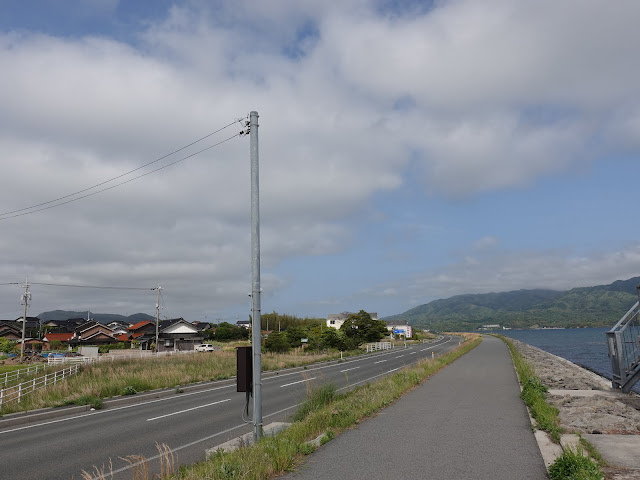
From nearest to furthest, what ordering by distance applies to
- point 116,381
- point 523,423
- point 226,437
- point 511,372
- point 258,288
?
point 258,288, point 523,423, point 226,437, point 116,381, point 511,372

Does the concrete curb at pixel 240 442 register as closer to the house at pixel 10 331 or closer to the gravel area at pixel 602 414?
the gravel area at pixel 602 414

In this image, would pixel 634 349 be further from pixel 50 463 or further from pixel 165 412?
pixel 50 463

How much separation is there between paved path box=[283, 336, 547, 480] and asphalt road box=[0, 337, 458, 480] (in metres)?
3.28

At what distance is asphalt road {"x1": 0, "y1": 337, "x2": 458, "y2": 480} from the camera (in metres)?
8.87

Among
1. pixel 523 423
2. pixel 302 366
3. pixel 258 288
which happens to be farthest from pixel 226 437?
pixel 302 366

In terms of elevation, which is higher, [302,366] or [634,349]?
[634,349]

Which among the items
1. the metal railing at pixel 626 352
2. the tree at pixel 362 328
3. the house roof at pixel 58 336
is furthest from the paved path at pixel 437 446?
the house roof at pixel 58 336

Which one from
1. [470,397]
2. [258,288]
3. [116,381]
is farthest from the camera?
[116,381]

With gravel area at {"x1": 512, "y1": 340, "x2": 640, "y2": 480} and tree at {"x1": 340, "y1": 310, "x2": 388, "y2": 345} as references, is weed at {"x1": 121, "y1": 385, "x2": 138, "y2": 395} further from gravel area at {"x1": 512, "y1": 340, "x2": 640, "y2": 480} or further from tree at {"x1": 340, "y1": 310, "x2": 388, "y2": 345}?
tree at {"x1": 340, "y1": 310, "x2": 388, "y2": 345}

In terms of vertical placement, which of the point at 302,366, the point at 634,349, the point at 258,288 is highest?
the point at 258,288

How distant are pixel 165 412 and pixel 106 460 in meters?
6.20

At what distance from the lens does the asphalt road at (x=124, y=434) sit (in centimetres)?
887

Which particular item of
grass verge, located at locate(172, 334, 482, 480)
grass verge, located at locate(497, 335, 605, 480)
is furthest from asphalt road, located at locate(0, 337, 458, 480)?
grass verge, located at locate(497, 335, 605, 480)

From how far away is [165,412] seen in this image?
15.2 metres
